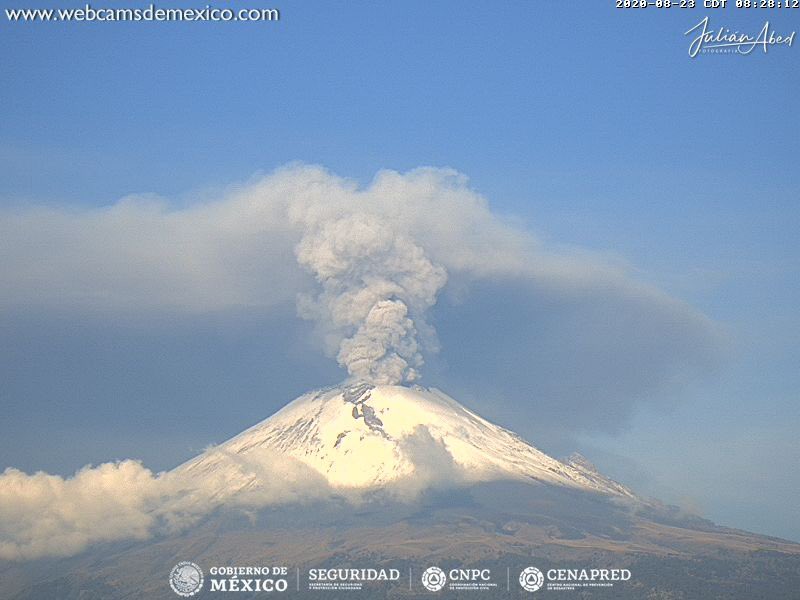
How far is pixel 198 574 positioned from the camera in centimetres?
14762

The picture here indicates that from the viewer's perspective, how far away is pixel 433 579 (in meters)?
140

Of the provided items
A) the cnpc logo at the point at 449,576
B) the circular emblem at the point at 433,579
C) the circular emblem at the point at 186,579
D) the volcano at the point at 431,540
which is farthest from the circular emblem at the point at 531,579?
the circular emblem at the point at 186,579

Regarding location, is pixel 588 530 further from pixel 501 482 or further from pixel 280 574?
pixel 280 574

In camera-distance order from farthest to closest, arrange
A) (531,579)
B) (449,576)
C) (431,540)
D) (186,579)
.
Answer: (431,540) → (186,579) → (449,576) → (531,579)

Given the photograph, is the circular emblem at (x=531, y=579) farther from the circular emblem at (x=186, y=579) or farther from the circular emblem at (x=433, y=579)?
Answer: the circular emblem at (x=186, y=579)

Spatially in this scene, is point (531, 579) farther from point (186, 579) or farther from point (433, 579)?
point (186, 579)

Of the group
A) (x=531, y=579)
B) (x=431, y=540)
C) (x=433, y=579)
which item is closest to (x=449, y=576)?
(x=433, y=579)

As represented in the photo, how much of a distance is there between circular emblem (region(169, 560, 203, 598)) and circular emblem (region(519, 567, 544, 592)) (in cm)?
3282

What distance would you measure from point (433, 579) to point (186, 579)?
91.2 ft

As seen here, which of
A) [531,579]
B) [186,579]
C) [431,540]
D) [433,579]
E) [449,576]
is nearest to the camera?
[531,579]

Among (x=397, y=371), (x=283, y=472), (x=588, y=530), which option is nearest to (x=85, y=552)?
(x=283, y=472)

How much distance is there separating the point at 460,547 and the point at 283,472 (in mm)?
48401

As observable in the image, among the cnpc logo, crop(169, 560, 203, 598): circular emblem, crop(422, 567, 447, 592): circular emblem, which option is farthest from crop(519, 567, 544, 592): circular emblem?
crop(169, 560, 203, 598): circular emblem

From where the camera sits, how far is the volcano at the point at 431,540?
14675 cm
